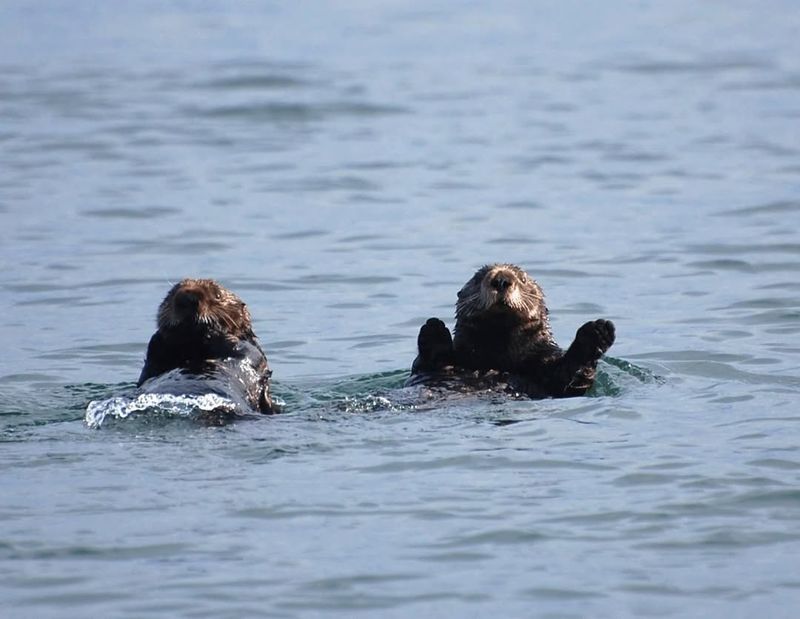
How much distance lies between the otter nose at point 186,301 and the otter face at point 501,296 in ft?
5.32

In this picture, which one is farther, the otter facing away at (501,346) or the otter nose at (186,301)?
the otter facing away at (501,346)

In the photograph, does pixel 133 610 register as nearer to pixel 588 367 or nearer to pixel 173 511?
pixel 173 511

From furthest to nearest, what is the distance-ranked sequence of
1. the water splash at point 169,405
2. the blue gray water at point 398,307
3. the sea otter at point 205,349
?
the sea otter at point 205,349, the water splash at point 169,405, the blue gray water at point 398,307

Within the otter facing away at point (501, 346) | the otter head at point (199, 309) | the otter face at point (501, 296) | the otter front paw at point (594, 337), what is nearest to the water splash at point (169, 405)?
the otter head at point (199, 309)

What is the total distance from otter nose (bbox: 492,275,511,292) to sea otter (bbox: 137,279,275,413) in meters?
1.34

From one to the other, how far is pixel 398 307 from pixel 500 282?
316 centimetres

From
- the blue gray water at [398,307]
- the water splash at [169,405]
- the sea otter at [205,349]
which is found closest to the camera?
the blue gray water at [398,307]

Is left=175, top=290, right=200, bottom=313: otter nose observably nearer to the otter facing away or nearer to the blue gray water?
the blue gray water

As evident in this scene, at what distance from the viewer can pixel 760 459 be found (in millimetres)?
7652

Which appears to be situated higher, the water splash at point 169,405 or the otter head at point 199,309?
the otter head at point 199,309

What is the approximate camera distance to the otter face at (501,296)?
916 cm

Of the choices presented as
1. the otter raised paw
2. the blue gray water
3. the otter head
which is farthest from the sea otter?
the otter raised paw

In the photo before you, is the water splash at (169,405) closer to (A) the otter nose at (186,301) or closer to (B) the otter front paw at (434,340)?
(A) the otter nose at (186,301)

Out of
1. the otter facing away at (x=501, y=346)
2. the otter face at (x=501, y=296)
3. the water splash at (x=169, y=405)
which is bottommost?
the water splash at (x=169, y=405)
